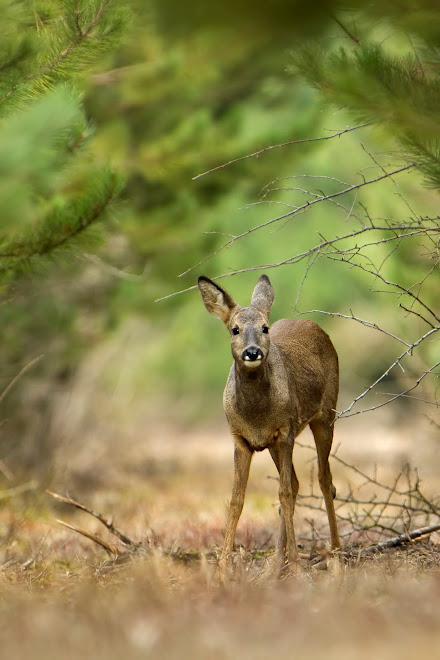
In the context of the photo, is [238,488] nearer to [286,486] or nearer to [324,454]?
[286,486]

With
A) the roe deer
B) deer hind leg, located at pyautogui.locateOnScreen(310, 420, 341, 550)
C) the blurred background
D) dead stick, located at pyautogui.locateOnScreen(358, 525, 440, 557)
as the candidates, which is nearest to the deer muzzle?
the roe deer

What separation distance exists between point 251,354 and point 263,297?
0.87m

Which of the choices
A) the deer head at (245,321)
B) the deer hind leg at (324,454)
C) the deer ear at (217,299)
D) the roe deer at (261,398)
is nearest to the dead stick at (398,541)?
the roe deer at (261,398)

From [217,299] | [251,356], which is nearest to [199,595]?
[251,356]

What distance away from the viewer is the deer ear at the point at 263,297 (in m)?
7.23

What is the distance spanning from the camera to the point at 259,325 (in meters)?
6.83

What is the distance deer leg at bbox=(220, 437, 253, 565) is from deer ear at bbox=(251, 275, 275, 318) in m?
0.98

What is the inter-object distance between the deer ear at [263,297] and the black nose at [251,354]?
639 mm

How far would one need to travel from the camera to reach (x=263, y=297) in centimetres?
734

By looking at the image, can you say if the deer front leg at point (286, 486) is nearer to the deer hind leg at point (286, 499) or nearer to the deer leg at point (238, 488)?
the deer hind leg at point (286, 499)

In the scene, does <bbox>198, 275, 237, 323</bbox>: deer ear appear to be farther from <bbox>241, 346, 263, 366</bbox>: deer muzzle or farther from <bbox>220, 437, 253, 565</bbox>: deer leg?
<bbox>220, 437, 253, 565</bbox>: deer leg

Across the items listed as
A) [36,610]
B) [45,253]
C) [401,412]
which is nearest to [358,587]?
[36,610]

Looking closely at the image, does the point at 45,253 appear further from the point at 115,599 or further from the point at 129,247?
the point at 129,247

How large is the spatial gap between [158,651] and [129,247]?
10.1 m
